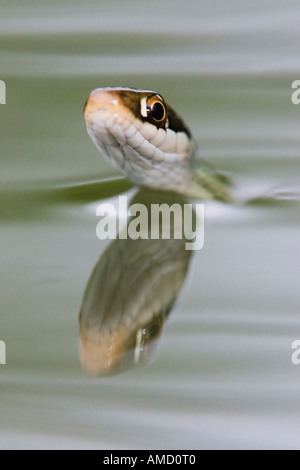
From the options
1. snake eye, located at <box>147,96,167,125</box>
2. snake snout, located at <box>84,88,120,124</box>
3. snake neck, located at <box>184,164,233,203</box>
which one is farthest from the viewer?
snake neck, located at <box>184,164,233,203</box>

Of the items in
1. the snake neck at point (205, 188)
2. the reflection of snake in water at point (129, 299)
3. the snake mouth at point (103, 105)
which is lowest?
the reflection of snake in water at point (129, 299)

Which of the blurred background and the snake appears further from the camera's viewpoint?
the snake

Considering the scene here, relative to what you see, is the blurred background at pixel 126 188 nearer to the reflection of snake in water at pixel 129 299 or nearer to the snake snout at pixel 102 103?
the reflection of snake in water at pixel 129 299

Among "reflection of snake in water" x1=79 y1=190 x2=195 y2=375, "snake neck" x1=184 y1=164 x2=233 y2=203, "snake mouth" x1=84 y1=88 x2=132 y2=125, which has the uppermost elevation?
"snake neck" x1=184 y1=164 x2=233 y2=203

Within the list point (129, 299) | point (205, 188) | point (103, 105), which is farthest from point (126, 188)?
point (129, 299)

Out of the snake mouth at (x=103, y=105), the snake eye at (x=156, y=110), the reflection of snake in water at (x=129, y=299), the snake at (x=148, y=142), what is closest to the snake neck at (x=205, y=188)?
the snake at (x=148, y=142)

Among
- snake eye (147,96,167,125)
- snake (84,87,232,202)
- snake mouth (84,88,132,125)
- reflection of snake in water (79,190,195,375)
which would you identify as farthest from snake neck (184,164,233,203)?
snake mouth (84,88,132,125)

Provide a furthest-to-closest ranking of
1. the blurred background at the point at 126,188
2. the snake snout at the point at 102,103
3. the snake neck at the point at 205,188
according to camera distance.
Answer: the snake neck at the point at 205,188
the snake snout at the point at 102,103
the blurred background at the point at 126,188

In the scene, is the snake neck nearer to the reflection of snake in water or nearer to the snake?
the snake

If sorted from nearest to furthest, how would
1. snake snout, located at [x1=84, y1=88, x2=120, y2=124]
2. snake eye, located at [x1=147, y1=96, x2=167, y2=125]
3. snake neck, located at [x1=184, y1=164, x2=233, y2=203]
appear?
snake snout, located at [x1=84, y1=88, x2=120, y2=124] < snake eye, located at [x1=147, y1=96, x2=167, y2=125] < snake neck, located at [x1=184, y1=164, x2=233, y2=203]
